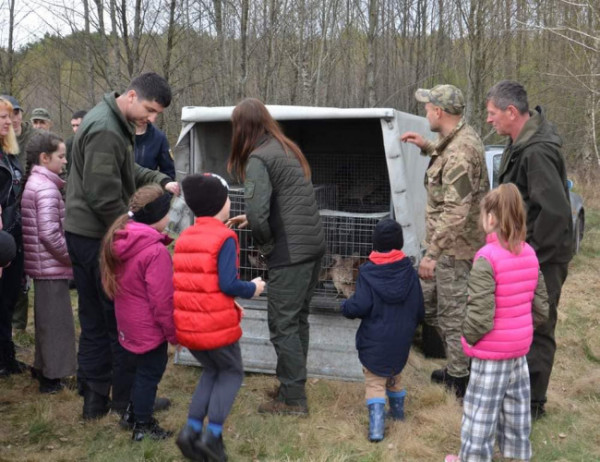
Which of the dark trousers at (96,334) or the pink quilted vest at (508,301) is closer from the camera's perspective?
the pink quilted vest at (508,301)

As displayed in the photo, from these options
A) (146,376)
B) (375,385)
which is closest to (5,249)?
(146,376)

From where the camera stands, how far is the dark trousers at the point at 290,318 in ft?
12.9

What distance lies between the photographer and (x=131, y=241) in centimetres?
332

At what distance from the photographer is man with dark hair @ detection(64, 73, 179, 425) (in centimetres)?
355

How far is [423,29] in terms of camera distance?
18016mm

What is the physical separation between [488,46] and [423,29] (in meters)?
6.28

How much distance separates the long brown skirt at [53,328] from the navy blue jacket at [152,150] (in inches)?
52.9

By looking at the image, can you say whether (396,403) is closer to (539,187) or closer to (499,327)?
(499,327)

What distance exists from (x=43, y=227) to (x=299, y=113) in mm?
2003

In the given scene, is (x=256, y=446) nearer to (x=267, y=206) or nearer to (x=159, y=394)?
(x=159, y=394)

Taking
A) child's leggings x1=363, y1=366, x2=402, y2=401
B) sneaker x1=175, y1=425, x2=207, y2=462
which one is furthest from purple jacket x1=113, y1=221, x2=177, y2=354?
child's leggings x1=363, y1=366, x2=402, y2=401

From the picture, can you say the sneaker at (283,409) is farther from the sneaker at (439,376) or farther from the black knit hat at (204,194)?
the black knit hat at (204,194)

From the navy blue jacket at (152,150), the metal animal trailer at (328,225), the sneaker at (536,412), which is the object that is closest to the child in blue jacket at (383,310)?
the metal animal trailer at (328,225)

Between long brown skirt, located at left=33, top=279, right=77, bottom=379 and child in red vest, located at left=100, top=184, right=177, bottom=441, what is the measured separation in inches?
42.8
